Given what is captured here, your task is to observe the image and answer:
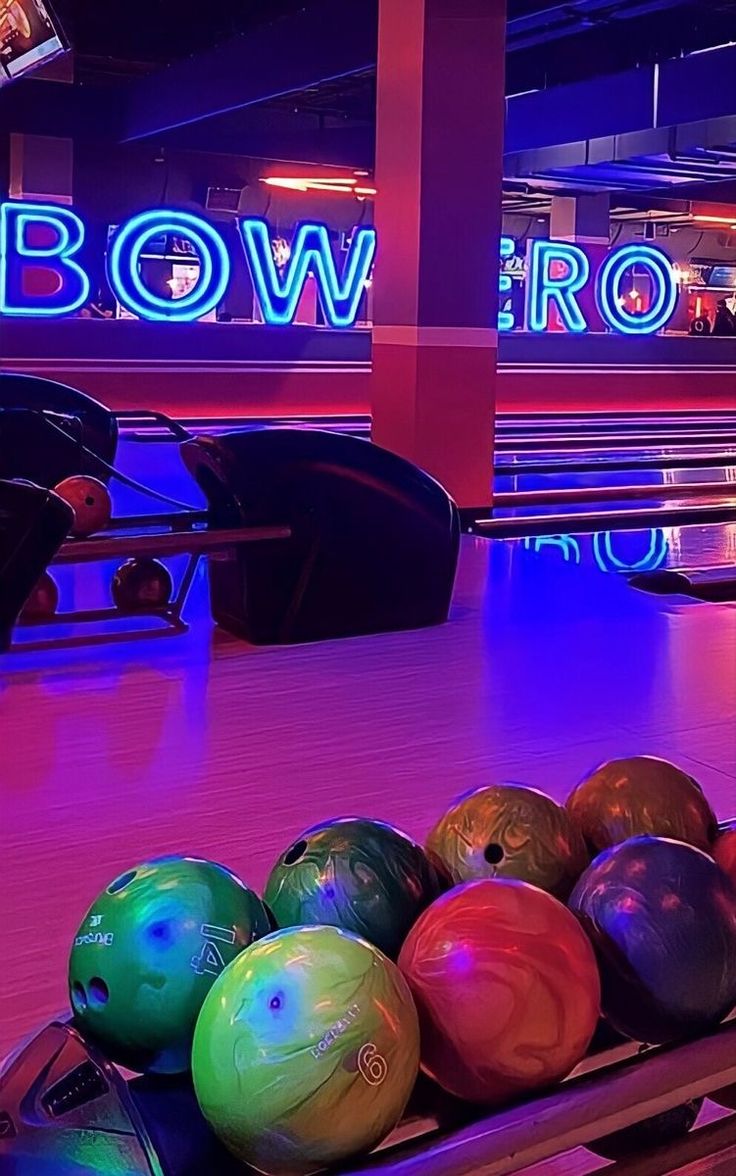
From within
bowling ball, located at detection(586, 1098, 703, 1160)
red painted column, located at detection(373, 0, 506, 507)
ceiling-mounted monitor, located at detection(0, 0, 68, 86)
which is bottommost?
bowling ball, located at detection(586, 1098, 703, 1160)

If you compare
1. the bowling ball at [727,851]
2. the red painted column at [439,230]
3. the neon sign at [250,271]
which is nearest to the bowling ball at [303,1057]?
the bowling ball at [727,851]

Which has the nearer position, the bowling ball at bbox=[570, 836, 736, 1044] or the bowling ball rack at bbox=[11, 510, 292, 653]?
the bowling ball at bbox=[570, 836, 736, 1044]

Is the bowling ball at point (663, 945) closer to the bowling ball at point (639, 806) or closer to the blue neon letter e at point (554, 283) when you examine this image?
the bowling ball at point (639, 806)

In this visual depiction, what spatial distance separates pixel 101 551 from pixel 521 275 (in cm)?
1370

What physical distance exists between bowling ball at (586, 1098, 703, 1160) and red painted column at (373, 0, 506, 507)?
176 inches

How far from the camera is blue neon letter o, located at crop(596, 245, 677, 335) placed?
1239 cm

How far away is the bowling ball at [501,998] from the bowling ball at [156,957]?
0.16 m

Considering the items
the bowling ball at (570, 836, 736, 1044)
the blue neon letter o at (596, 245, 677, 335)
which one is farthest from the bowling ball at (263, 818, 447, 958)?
the blue neon letter o at (596, 245, 677, 335)

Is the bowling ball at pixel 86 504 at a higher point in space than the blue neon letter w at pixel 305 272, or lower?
lower

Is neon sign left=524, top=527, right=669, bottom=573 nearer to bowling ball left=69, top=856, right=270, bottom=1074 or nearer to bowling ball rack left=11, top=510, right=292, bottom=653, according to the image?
bowling ball rack left=11, top=510, right=292, bottom=653

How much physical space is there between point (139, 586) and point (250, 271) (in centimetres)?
799

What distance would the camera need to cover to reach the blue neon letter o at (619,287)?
12.4 metres

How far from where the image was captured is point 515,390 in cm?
1180

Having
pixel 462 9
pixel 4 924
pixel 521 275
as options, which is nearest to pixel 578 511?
pixel 462 9
